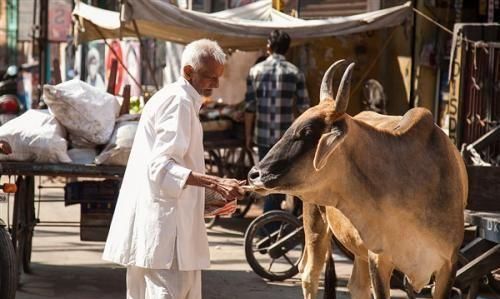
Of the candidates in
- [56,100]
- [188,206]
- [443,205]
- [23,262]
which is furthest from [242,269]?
[188,206]

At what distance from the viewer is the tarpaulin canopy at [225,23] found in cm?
1114

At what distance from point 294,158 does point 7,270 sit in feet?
7.75

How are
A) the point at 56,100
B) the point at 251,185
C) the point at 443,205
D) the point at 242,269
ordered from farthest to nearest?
the point at 242,269 < the point at 56,100 < the point at 443,205 < the point at 251,185

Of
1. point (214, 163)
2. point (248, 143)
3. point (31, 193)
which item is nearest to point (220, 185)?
point (31, 193)

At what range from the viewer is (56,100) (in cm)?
824

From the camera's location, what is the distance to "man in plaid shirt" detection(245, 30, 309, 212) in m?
11.0

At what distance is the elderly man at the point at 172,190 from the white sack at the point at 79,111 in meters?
2.79

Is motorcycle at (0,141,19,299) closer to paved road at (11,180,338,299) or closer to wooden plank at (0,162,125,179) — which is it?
wooden plank at (0,162,125,179)

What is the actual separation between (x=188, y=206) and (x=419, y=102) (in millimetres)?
8095

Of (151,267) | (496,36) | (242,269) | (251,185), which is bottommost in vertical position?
(242,269)

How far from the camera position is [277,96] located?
11.1 m

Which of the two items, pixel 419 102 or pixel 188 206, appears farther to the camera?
pixel 419 102

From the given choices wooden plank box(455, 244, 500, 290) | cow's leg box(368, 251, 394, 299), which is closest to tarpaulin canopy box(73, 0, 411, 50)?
wooden plank box(455, 244, 500, 290)

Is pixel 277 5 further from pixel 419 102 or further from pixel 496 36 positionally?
pixel 496 36
